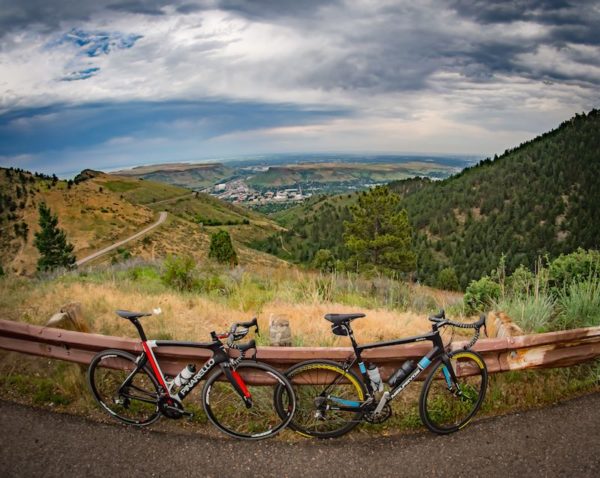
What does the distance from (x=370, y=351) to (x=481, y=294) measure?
5539 mm

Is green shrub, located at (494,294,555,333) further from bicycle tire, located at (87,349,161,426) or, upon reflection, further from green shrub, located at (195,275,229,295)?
green shrub, located at (195,275,229,295)

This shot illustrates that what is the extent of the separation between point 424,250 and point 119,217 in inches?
3077

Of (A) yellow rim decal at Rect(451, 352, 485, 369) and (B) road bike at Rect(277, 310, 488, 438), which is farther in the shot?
(A) yellow rim decal at Rect(451, 352, 485, 369)

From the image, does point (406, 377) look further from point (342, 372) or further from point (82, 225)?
point (82, 225)

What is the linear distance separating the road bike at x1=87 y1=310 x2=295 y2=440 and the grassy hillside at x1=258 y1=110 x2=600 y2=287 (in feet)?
297

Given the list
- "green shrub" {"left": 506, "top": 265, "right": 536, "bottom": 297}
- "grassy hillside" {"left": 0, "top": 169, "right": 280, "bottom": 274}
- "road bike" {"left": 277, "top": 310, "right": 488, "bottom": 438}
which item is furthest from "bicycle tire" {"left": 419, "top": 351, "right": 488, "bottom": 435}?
"grassy hillside" {"left": 0, "top": 169, "right": 280, "bottom": 274}

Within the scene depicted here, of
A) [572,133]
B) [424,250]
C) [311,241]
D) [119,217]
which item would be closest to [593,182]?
[572,133]

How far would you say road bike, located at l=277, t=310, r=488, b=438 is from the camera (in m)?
3.48

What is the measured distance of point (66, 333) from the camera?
3992 mm

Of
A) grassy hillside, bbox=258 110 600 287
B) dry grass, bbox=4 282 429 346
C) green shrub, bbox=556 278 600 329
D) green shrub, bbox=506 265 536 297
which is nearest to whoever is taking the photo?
green shrub, bbox=556 278 600 329

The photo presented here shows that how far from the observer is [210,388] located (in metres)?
3.73

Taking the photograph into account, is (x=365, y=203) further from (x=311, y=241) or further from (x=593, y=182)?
(x=593, y=182)

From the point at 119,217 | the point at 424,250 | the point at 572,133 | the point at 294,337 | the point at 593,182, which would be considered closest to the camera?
the point at 294,337

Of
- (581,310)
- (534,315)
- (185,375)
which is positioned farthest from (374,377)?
(581,310)
